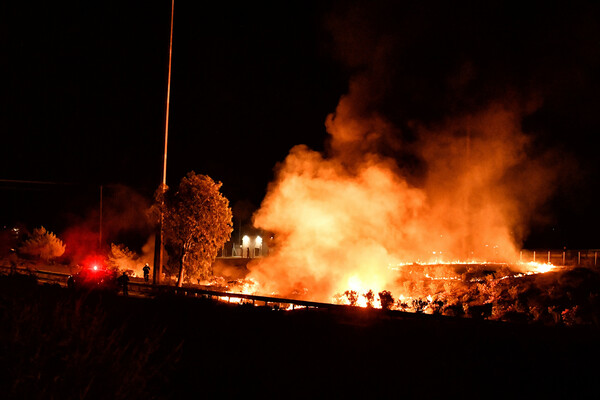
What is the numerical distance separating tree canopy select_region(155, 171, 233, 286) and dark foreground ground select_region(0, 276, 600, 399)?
9833mm

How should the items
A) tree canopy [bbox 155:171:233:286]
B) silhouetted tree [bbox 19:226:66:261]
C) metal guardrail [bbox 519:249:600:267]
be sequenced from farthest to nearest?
silhouetted tree [bbox 19:226:66:261] → metal guardrail [bbox 519:249:600:267] → tree canopy [bbox 155:171:233:286]

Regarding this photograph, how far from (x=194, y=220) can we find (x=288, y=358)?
13738 millimetres

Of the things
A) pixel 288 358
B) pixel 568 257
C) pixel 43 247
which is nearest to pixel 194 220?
pixel 288 358

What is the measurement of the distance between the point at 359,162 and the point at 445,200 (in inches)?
401

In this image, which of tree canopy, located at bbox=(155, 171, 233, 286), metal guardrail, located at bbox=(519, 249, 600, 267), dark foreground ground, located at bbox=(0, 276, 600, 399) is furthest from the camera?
metal guardrail, located at bbox=(519, 249, 600, 267)

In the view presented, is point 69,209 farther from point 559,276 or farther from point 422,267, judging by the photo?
point 559,276

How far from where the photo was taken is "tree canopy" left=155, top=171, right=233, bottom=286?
21.7m

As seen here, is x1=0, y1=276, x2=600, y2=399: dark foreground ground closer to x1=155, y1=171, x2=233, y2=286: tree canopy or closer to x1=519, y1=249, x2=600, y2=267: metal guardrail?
x1=155, y1=171, x2=233, y2=286: tree canopy

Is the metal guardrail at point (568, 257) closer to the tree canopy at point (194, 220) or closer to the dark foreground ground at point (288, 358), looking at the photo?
the tree canopy at point (194, 220)

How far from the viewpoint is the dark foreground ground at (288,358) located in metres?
5.67

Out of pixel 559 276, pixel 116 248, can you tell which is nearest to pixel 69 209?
pixel 116 248

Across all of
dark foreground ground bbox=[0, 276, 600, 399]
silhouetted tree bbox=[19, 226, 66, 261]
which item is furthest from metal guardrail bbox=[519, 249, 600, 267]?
silhouetted tree bbox=[19, 226, 66, 261]

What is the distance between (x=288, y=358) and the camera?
8.78 m

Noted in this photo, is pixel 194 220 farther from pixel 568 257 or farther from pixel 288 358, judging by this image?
pixel 568 257
